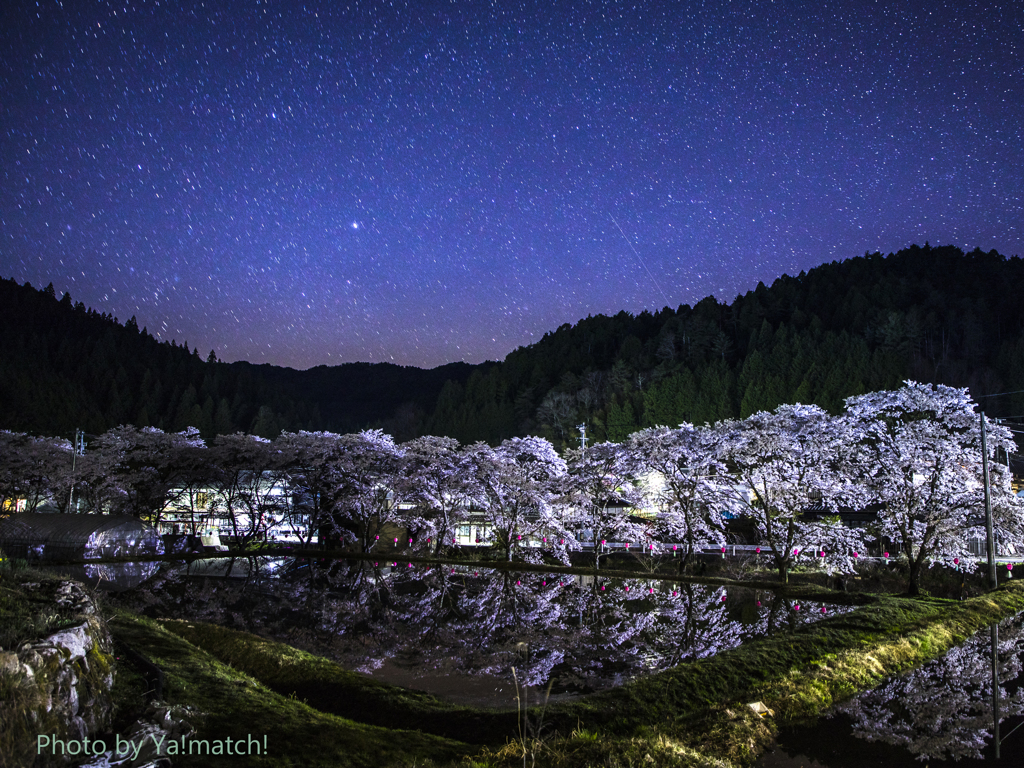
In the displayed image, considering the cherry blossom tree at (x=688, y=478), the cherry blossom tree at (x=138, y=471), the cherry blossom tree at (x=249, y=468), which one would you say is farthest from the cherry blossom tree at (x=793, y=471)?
the cherry blossom tree at (x=138, y=471)

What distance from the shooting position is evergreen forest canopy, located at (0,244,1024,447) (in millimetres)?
75000

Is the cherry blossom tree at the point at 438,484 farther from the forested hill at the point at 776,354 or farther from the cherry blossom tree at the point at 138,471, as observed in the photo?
the forested hill at the point at 776,354

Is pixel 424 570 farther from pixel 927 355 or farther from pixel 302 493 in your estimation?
pixel 927 355

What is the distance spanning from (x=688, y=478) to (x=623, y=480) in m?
4.30

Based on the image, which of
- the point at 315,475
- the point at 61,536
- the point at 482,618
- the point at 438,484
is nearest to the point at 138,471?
the point at 61,536

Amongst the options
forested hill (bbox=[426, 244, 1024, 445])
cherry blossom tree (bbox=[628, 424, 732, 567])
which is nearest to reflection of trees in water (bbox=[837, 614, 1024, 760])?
cherry blossom tree (bbox=[628, 424, 732, 567])

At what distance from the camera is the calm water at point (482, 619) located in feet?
41.5

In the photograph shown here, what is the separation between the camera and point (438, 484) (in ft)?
112

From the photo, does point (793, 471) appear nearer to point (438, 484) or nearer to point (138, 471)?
point (438, 484)

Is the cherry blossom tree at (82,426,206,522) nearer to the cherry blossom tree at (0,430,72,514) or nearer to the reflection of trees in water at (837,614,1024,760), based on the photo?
the cherry blossom tree at (0,430,72,514)

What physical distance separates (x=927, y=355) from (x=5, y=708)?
96.3 m

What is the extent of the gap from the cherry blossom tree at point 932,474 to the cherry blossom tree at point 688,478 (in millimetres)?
5856

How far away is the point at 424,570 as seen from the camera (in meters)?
31.0

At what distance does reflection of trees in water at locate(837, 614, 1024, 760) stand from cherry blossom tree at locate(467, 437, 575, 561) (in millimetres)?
18951
